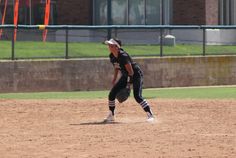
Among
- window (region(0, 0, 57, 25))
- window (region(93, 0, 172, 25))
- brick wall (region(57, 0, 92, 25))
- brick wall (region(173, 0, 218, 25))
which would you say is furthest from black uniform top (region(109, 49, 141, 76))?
window (region(0, 0, 57, 25))

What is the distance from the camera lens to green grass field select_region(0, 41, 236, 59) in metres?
25.9

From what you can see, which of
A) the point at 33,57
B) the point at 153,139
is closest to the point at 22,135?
the point at 153,139

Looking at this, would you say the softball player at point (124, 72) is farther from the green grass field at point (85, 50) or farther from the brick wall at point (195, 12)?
the brick wall at point (195, 12)

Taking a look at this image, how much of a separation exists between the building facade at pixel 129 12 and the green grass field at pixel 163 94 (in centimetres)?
1130

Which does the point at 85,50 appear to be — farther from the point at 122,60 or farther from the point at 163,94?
the point at 122,60

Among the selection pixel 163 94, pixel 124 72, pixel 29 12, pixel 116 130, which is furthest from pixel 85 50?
pixel 116 130

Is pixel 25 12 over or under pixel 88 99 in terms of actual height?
over

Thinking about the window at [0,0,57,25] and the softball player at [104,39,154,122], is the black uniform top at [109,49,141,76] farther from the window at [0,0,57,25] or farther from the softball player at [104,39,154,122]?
the window at [0,0,57,25]

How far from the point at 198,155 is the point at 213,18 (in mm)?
25890

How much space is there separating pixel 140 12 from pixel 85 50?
Answer: 10610mm

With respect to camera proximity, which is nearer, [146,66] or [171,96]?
[171,96]

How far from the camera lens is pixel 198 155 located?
11.4 meters

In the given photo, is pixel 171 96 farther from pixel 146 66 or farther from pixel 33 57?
pixel 33 57

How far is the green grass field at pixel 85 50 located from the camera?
2591 cm
